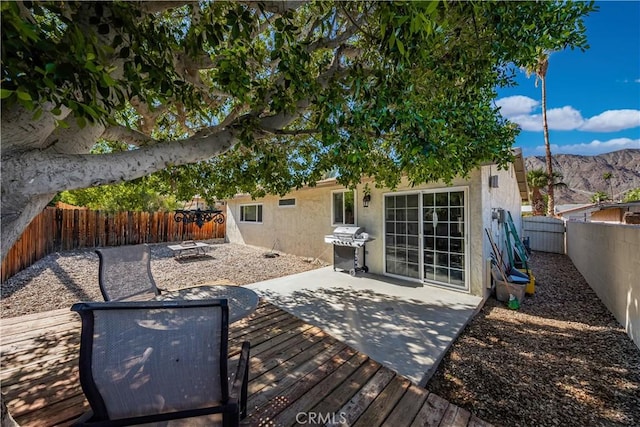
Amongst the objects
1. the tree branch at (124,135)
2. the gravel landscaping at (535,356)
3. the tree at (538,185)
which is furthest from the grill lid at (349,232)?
the tree at (538,185)

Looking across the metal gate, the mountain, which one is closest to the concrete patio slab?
the metal gate

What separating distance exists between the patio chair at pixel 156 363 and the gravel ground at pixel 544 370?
2547 millimetres

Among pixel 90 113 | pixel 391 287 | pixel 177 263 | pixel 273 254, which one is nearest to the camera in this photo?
pixel 90 113

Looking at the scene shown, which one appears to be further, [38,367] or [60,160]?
[38,367]

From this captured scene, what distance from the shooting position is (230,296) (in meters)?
3.41

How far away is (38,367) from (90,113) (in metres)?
3.05

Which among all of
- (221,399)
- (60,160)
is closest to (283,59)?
(60,160)

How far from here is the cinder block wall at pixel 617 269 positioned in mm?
3768

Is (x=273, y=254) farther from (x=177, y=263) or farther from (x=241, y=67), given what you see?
(x=241, y=67)

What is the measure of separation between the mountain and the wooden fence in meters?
75.5

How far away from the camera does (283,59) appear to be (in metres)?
2.45

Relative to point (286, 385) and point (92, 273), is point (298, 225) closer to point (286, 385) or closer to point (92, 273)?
point (92, 273)

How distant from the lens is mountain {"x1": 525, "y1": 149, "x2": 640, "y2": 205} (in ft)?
203

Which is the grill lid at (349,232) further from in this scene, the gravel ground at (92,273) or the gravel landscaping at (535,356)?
the gravel landscaping at (535,356)
